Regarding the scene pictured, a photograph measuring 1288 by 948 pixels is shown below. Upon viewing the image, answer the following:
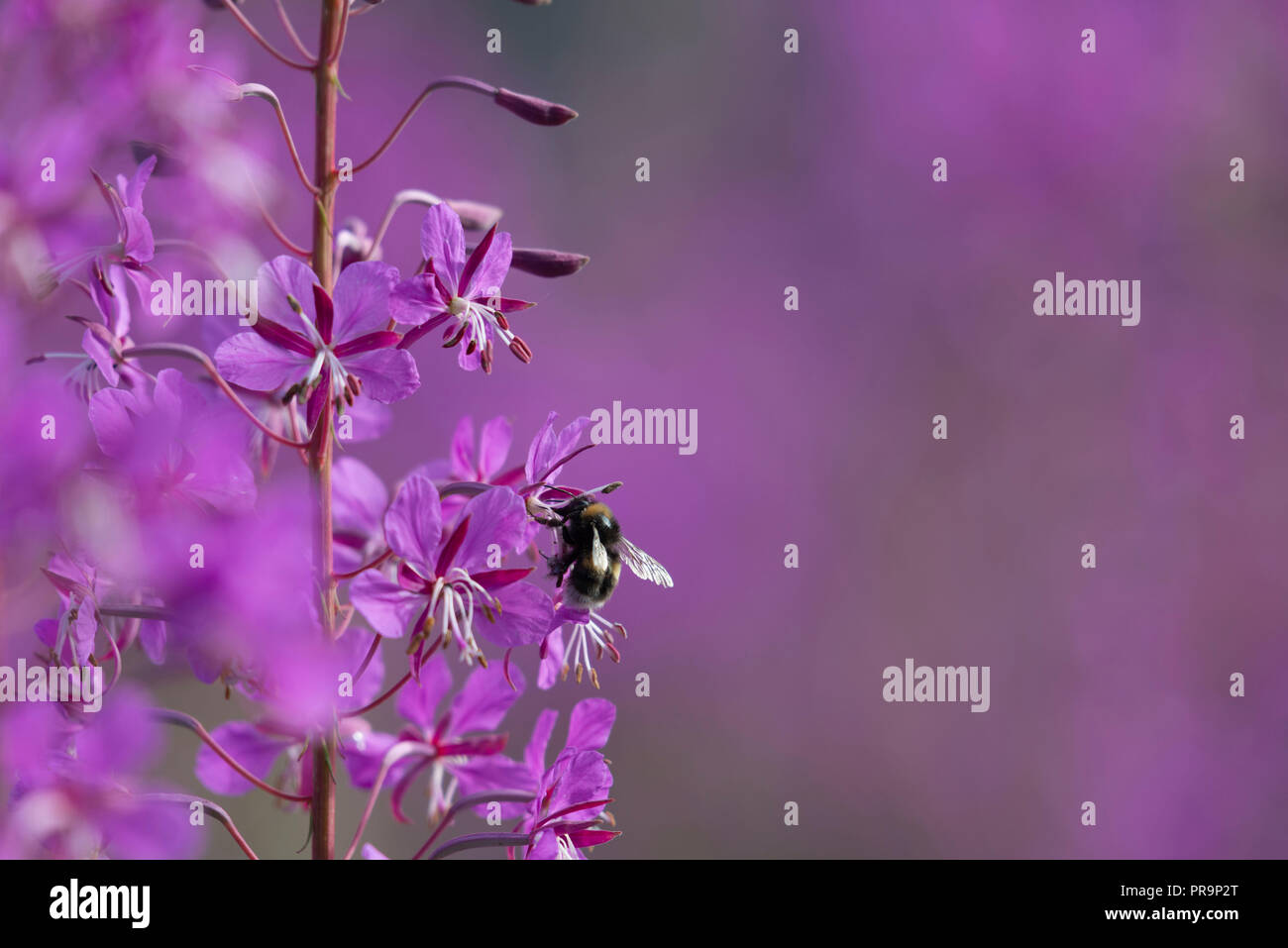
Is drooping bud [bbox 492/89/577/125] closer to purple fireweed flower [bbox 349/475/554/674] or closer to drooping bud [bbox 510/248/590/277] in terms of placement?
drooping bud [bbox 510/248/590/277]

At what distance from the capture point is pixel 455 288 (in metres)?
1.60

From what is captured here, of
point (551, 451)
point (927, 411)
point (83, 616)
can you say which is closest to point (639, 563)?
point (551, 451)

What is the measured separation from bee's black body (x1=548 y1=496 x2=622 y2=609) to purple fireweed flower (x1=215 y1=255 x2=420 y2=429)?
449 mm

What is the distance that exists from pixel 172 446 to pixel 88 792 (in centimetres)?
46

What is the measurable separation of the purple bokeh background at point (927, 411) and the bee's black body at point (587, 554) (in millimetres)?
2889

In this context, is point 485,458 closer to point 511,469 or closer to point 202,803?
point 511,469

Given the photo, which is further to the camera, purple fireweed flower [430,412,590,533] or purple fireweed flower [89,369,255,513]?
purple fireweed flower [430,412,590,533]

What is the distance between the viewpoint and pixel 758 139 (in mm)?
7027

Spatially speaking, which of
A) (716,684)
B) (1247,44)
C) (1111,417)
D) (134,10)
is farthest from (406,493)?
(1247,44)

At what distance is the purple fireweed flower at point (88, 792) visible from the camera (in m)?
1.37

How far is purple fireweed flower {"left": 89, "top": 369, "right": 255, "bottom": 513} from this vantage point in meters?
1.33
